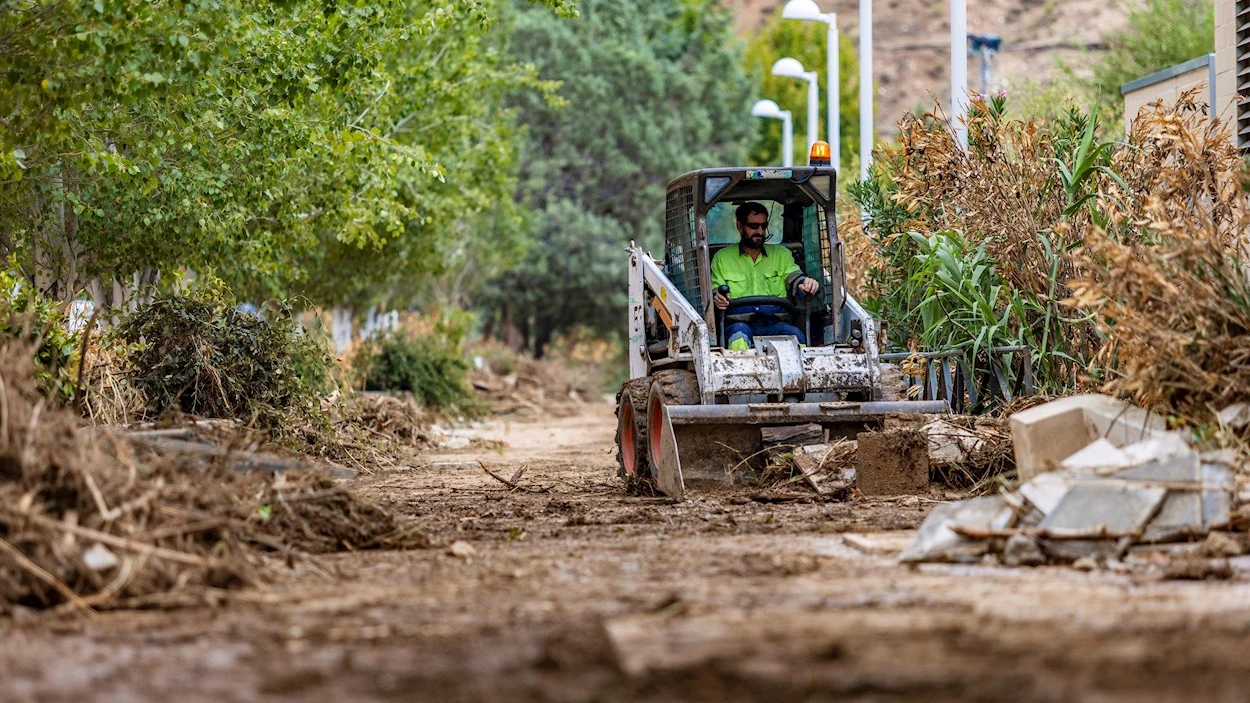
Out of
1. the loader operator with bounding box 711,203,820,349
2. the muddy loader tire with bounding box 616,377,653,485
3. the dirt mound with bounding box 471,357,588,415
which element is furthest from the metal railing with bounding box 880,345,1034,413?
the dirt mound with bounding box 471,357,588,415

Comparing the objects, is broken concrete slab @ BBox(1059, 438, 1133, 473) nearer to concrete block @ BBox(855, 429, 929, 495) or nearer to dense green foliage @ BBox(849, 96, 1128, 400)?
concrete block @ BBox(855, 429, 929, 495)

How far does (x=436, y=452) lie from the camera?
20.8m

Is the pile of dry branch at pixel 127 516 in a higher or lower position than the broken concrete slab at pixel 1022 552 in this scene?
higher

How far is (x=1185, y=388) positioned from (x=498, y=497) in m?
5.59

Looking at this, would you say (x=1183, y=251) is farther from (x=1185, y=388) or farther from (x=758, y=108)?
(x=758, y=108)

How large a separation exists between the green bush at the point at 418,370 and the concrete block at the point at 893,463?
1519 centimetres

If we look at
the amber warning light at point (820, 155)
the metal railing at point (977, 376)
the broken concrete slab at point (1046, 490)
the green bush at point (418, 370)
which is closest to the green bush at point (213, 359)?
the amber warning light at point (820, 155)

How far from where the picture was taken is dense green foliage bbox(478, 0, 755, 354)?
4781cm

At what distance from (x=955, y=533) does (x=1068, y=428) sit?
1.91m

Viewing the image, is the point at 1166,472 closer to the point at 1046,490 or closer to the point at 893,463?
the point at 1046,490

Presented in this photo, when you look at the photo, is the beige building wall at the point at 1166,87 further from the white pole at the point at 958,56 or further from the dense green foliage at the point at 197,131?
the dense green foliage at the point at 197,131

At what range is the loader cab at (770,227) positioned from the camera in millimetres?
13797

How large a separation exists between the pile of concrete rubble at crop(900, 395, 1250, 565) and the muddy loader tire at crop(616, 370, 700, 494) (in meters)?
4.09

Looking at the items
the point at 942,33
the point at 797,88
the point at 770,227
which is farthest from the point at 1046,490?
the point at 942,33
